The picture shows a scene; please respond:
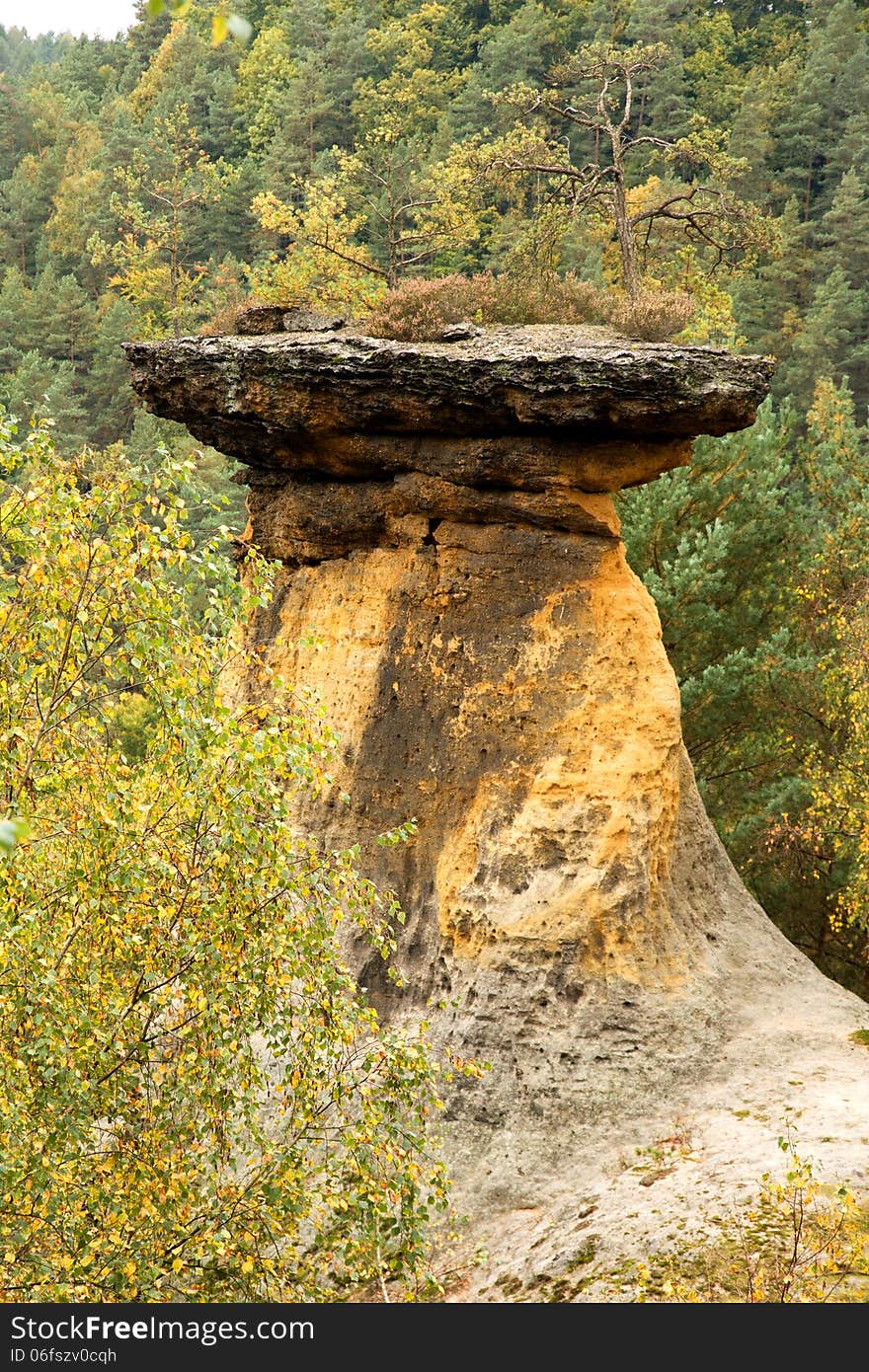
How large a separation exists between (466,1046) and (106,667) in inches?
267

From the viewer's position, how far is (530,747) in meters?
14.2

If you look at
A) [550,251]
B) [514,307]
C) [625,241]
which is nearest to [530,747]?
[514,307]

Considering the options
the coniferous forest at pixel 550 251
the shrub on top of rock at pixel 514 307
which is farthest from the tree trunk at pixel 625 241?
the shrub on top of rock at pixel 514 307

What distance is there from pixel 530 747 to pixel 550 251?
60.5ft

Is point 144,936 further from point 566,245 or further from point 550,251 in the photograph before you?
point 566,245

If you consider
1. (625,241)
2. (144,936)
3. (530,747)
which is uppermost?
(625,241)

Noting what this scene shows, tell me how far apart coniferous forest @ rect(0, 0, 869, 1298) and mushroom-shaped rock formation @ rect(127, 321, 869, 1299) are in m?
Result: 2.25

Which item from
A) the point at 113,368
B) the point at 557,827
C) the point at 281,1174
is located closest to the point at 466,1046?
the point at 557,827

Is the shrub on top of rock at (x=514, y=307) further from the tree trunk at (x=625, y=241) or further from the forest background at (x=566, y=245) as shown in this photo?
the tree trunk at (x=625, y=241)

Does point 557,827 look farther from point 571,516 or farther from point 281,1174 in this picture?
point 281,1174

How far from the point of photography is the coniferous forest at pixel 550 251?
77.8 ft

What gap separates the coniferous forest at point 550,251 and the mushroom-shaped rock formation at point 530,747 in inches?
88.4

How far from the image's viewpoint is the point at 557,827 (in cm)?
1394
